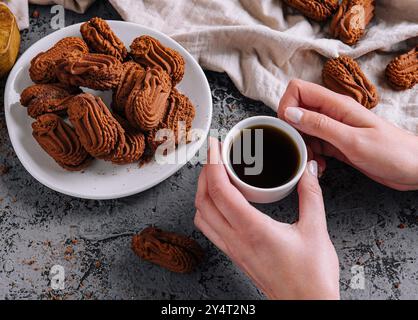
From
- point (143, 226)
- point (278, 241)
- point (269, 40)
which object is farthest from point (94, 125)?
point (269, 40)

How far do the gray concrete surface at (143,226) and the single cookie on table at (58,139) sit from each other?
253mm

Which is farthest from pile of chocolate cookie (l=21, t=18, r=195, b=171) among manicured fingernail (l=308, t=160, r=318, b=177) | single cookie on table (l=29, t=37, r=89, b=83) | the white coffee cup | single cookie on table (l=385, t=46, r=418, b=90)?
single cookie on table (l=385, t=46, r=418, b=90)

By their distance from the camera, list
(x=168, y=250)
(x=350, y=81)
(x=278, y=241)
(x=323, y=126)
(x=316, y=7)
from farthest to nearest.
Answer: (x=316, y=7) < (x=350, y=81) < (x=168, y=250) < (x=323, y=126) < (x=278, y=241)

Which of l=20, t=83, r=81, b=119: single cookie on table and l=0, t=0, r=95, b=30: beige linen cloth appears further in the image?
l=0, t=0, r=95, b=30: beige linen cloth

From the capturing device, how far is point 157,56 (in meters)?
1.97

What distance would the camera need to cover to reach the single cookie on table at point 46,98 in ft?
6.23

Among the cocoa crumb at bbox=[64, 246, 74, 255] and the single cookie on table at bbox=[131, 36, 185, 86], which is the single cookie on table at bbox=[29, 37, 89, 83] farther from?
the cocoa crumb at bbox=[64, 246, 74, 255]

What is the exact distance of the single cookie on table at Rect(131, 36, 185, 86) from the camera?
1.97 m

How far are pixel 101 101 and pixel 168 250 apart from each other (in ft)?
1.89

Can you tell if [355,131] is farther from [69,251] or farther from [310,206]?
[69,251]

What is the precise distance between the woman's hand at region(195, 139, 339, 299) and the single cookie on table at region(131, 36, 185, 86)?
36 centimetres

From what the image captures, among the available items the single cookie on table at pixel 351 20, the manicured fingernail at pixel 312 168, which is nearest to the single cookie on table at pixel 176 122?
the manicured fingernail at pixel 312 168

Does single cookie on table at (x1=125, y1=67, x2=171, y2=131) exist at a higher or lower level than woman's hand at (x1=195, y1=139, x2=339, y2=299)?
higher
